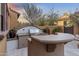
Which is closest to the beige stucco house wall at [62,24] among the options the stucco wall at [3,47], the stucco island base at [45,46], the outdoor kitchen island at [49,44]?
the outdoor kitchen island at [49,44]

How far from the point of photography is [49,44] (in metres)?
2.14

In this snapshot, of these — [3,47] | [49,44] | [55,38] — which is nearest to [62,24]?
[55,38]

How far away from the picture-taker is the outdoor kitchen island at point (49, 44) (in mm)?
2129

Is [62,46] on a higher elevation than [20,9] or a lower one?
lower

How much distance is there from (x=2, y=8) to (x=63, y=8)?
2.86ft

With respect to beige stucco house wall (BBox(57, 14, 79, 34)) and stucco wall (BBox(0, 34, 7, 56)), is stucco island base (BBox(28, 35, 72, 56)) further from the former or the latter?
stucco wall (BBox(0, 34, 7, 56))

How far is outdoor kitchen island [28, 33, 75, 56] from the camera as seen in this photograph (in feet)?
6.98

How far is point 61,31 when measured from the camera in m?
2.18

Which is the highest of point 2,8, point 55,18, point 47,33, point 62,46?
point 2,8

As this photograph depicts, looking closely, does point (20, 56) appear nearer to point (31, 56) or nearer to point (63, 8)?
point (31, 56)

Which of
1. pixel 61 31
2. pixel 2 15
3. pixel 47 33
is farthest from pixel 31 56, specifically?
pixel 2 15

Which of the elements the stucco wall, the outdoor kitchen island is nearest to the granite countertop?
the outdoor kitchen island

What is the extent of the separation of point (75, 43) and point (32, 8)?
2.64 ft

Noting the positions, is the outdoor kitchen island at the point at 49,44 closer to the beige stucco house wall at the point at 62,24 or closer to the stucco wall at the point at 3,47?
the beige stucco house wall at the point at 62,24
